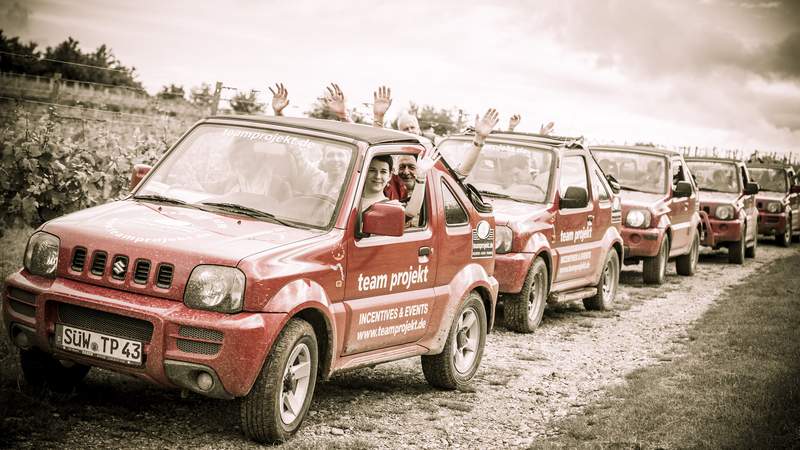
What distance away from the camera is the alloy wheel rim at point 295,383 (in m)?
5.86

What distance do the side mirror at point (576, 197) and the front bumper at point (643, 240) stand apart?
457cm

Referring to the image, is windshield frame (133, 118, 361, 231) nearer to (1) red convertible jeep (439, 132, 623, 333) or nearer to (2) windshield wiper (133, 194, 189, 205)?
(2) windshield wiper (133, 194, 189, 205)

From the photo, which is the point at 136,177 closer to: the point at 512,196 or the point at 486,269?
the point at 486,269

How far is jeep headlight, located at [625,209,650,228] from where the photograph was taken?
1551 cm

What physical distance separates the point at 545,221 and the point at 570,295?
1243 millimetres

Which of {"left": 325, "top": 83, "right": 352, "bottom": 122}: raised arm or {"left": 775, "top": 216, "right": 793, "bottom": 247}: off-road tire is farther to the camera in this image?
{"left": 775, "top": 216, "right": 793, "bottom": 247}: off-road tire

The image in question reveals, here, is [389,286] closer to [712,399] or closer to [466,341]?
[466,341]

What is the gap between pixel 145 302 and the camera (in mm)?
5457

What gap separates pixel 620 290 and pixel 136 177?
973cm

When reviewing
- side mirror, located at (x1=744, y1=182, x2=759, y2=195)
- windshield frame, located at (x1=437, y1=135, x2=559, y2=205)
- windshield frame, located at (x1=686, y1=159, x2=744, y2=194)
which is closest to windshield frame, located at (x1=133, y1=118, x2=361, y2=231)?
windshield frame, located at (x1=437, y1=135, x2=559, y2=205)

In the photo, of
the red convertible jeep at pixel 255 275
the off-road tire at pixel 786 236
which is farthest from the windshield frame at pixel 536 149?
the off-road tire at pixel 786 236

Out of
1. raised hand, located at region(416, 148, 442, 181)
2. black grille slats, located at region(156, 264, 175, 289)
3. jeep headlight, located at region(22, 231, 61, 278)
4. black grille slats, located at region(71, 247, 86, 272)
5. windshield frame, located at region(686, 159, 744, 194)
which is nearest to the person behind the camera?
black grille slats, located at region(156, 264, 175, 289)

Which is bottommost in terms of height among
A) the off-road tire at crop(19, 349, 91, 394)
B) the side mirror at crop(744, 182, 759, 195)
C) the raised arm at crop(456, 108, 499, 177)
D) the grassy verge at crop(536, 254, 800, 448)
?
the grassy verge at crop(536, 254, 800, 448)

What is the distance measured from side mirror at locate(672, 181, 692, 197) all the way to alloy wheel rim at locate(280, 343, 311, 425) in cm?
1099
